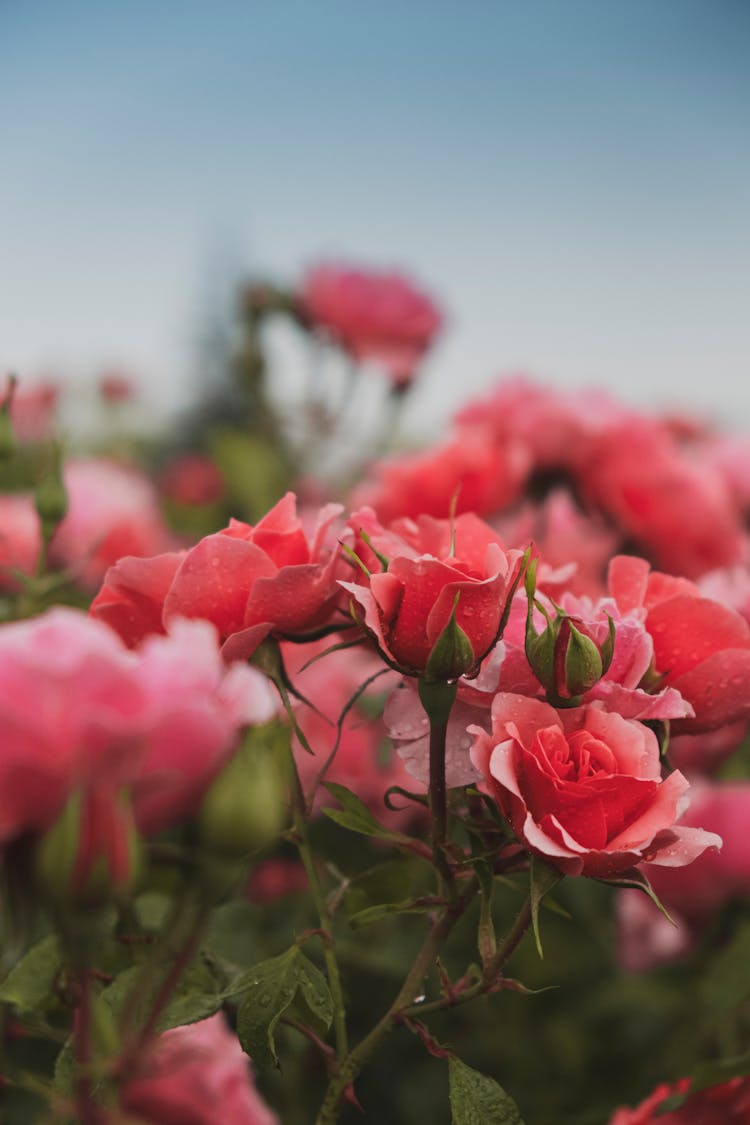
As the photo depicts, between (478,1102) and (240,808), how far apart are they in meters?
0.21

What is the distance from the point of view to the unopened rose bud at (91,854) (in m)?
0.28

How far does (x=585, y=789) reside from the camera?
397mm

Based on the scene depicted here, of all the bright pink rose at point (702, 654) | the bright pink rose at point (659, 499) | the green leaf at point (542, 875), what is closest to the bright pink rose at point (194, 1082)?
the green leaf at point (542, 875)

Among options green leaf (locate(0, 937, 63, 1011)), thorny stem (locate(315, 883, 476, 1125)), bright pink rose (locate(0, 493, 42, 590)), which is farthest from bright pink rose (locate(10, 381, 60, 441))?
thorny stem (locate(315, 883, 476, 1125))

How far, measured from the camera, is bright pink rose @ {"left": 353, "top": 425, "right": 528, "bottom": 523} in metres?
0.82

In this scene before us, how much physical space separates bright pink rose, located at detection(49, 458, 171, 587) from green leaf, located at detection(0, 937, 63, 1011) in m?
0.67

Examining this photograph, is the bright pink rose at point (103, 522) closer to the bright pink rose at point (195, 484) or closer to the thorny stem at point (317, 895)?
the bright pink rose at point (195, 484)

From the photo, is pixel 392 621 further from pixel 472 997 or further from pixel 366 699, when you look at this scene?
pixel 366 699

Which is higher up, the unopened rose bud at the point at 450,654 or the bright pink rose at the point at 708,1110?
the unopened rose bud at the point at 450,654

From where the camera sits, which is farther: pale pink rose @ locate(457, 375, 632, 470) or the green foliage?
pale pink rose @ locate(457, 375, 632, 470)

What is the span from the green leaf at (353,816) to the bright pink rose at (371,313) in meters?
1.06

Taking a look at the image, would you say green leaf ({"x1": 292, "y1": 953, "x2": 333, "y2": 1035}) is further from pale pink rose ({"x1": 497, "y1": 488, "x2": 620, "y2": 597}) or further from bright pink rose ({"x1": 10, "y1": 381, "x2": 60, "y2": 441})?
bright pink rose ({"x1": 10, "y1": 381, "x2": 60, "y2": 441})

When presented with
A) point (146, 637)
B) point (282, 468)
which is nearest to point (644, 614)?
point (146, 637)

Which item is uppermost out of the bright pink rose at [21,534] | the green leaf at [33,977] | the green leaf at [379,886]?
the green leaf at [379,886]
